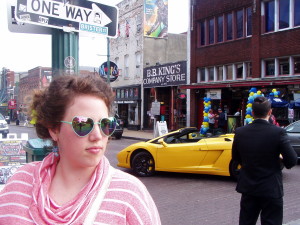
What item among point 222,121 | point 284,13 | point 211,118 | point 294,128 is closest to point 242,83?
point 222,121

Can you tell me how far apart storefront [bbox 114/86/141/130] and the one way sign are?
964 inches

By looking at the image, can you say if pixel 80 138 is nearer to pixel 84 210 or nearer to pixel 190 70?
pixel 84 210

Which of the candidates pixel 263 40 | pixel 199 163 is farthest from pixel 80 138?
pixel 263 40

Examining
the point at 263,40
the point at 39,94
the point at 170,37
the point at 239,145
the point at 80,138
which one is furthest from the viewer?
the point at 170,37

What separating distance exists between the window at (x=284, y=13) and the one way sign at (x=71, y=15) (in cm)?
1632

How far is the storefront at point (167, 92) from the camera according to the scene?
25266mm

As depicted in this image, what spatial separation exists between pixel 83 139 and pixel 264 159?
2391 millimetres

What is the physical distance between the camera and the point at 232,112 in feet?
70.7

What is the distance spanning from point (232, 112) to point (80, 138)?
20.6 m

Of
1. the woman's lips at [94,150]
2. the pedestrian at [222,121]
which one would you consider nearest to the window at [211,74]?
the pedestrian at [222,121]

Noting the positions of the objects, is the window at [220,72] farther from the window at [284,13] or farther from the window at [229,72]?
the window at [284,13]

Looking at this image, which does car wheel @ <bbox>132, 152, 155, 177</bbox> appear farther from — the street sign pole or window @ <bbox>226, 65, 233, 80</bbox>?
window @ <bbox>226, 65, 233, 80</bbox>

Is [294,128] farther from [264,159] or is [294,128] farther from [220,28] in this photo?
[220,28]

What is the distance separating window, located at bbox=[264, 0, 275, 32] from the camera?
63.0ft
